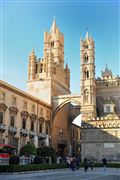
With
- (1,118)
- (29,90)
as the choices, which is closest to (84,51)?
(29,90)

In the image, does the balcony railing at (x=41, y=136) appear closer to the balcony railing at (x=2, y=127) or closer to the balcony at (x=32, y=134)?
the balcony at (x=32, y=134)

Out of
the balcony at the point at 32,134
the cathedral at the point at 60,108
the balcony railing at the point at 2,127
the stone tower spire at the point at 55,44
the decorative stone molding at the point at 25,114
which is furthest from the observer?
the stone tower spire at the point at 55,44

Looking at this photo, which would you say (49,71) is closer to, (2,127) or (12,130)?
(12,130)

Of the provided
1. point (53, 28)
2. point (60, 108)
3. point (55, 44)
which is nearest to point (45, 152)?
point (60, 108)

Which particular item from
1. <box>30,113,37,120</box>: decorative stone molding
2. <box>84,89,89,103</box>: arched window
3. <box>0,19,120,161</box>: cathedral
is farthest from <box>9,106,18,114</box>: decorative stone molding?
<box>84,89,89,103</box>: arched window

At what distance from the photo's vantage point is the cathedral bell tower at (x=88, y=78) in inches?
1842

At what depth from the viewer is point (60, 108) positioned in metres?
48.8

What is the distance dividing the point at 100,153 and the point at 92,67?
1588 cm

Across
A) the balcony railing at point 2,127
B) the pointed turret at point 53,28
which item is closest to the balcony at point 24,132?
the balcony railing at point 2,127

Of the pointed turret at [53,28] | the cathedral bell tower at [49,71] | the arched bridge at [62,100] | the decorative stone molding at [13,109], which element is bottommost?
the decorative stone molding at [13,109]

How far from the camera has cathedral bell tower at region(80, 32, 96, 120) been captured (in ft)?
153

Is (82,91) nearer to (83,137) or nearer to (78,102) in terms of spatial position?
(78,102)

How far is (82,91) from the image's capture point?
159 ft

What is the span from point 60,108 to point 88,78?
23.3 ft
